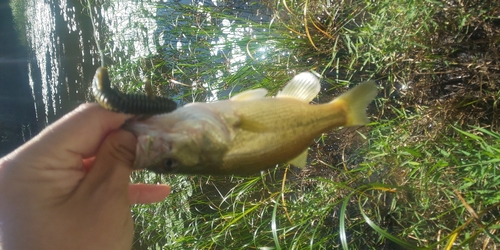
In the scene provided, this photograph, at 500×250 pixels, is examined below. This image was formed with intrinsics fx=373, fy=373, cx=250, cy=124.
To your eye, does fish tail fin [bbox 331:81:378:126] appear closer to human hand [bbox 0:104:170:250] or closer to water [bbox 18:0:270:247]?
human hand [bbox 0:104:170:250]

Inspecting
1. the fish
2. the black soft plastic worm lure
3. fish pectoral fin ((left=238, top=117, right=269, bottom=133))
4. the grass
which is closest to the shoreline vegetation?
the grass

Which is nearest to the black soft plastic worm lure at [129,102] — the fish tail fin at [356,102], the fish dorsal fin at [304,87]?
the fish dorsal fin at [304,87]

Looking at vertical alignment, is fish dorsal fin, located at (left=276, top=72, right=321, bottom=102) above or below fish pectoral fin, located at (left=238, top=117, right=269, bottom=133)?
above

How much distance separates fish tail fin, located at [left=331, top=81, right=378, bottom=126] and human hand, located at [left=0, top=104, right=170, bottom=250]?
2.93 ft

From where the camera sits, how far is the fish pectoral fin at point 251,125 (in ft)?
4.65

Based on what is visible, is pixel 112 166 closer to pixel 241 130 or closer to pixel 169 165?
pixel 169 165

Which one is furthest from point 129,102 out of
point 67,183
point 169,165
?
point 67,183

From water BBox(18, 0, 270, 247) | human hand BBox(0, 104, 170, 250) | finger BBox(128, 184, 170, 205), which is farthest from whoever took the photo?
water BBox(18, 0, 270, 247)

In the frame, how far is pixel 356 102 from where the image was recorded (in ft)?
5.18

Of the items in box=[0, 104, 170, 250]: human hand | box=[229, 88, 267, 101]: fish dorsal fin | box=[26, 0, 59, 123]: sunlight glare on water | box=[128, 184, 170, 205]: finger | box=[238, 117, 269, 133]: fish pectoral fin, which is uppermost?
box=[229, 88, 267, 101]: fish dorsal fin

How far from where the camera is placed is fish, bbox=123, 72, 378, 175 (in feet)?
4.30

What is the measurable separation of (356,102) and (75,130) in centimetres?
119

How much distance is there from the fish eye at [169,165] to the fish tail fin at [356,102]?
702 mm

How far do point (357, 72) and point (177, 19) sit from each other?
1.94 meters
